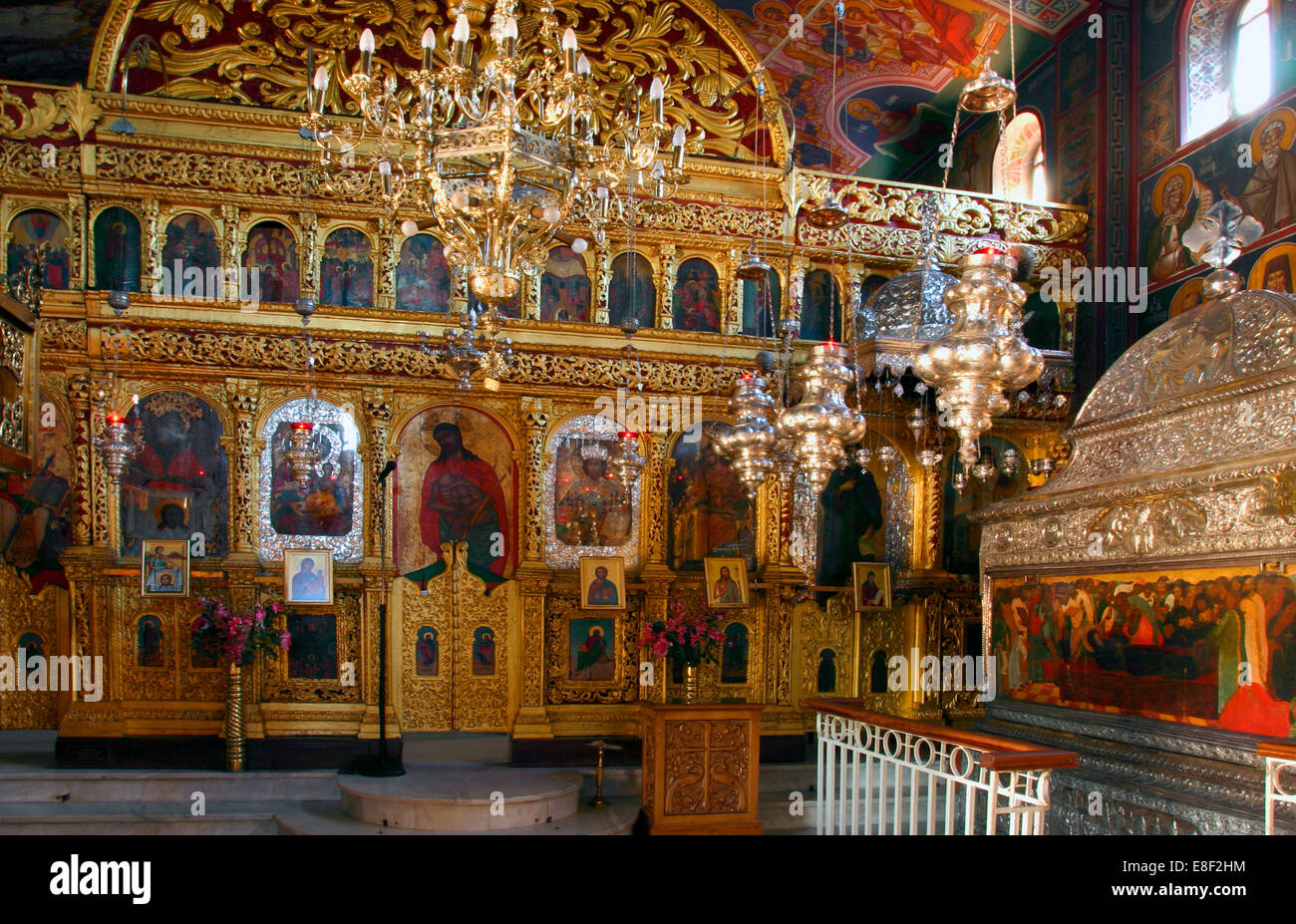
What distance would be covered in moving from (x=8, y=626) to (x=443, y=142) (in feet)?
23.1

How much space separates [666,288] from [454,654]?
426cm

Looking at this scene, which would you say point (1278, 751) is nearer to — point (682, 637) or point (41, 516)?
point (682, 637)

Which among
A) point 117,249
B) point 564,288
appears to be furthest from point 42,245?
point 564,288

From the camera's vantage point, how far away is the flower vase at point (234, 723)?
8.79 m

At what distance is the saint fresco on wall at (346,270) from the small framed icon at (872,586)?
567 cm

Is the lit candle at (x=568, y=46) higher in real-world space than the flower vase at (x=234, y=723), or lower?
higher

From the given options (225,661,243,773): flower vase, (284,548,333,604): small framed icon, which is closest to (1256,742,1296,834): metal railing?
(284,548,333,604): small framed icon

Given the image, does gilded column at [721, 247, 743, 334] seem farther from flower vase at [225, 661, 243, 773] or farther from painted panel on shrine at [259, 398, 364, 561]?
flower vase at [225, 661, 243, 773]

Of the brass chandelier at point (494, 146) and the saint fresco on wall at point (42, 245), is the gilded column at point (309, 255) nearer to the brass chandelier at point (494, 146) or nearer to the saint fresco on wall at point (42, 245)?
the saint fresco on wall at point (42, 245)

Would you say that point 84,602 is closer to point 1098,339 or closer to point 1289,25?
point 1098,339

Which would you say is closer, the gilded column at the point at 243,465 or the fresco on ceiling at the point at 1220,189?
the fresco on ceiling at the point at 1220,189

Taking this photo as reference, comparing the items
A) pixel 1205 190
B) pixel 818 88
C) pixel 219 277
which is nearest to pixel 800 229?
pixel 818 88

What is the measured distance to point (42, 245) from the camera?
30.3ft

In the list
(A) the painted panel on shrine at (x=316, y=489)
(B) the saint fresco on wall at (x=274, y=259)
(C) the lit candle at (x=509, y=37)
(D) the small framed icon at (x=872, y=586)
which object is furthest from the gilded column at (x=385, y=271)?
(D) the small framed icon at (x=872, y=586)
